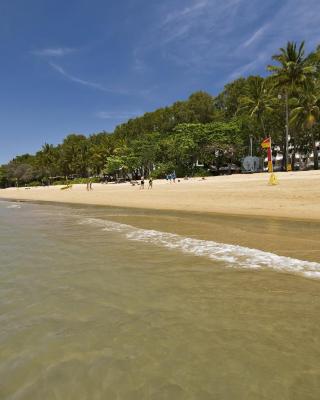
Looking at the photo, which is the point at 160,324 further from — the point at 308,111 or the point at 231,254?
the point at 308,111

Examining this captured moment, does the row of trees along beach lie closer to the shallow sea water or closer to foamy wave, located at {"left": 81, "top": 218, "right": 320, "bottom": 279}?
foamy wave, located at {"left": 81, "top": 218, "right": 320, "bottom": 279}

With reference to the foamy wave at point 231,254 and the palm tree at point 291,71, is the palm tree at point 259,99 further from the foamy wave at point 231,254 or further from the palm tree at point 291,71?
the foamy wave at point 231,254

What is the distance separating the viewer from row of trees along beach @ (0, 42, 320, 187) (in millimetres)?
43062

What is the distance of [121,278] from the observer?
6.78m

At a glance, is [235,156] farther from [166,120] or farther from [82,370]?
[82,370]

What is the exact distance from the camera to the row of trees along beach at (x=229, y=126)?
4306cm

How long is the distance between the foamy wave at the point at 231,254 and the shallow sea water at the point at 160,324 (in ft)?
0.14

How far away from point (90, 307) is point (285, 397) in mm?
3029

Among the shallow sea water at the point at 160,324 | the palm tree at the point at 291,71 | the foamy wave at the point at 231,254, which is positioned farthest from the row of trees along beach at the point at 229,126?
the shallow sea water at the point at 160,324

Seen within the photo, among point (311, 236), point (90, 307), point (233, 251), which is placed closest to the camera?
point (90, 307)

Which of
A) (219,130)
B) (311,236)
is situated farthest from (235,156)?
(311,236)

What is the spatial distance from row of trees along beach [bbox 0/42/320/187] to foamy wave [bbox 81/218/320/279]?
33976 mm

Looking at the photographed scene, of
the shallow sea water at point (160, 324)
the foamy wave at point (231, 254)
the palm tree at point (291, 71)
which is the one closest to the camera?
the shallow sea water at point (160, 324)

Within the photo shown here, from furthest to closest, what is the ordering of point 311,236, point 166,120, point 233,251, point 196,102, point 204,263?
point 166,120
point 196,102
point 311,236
point 233,251
point 204,263
